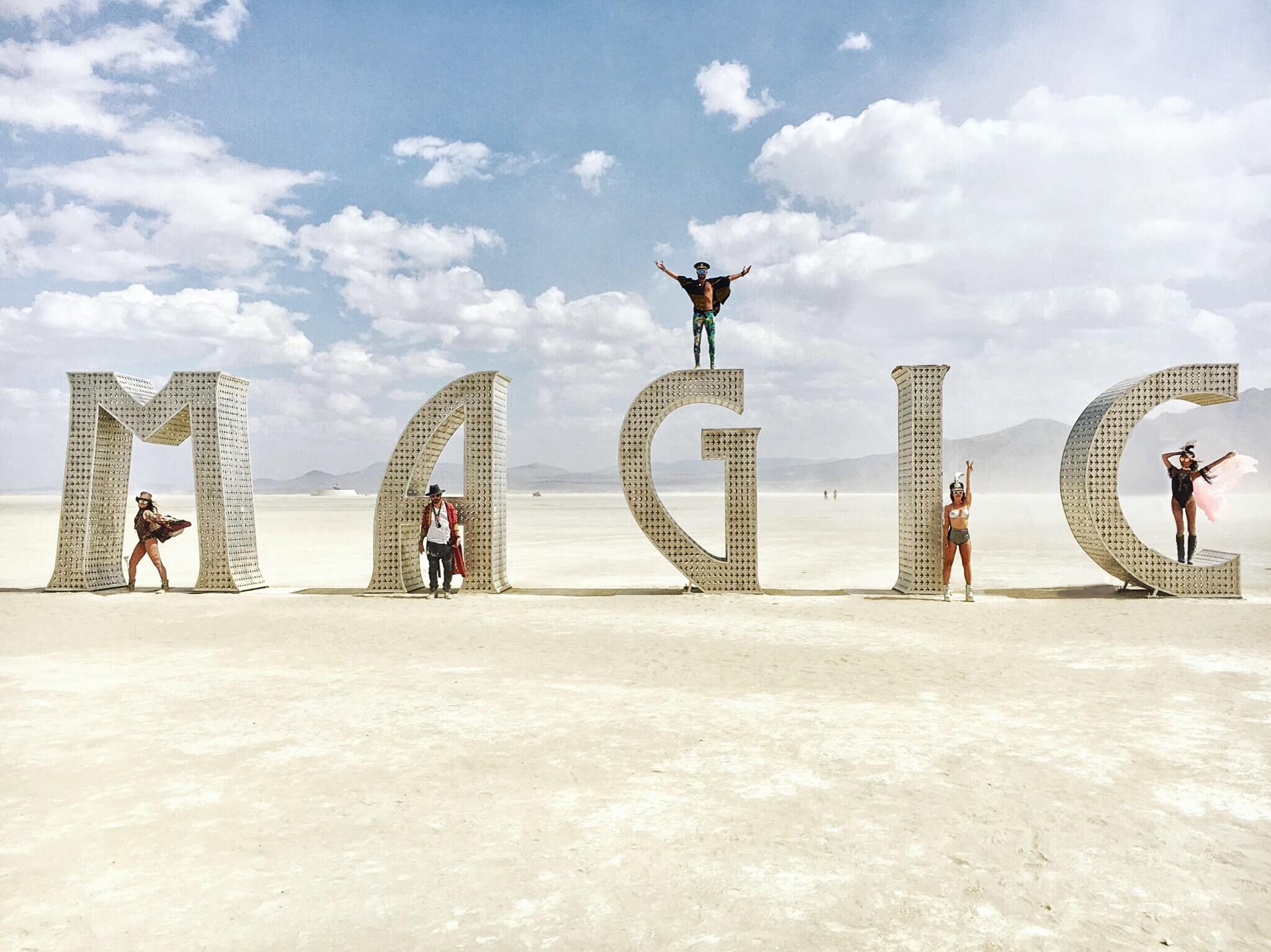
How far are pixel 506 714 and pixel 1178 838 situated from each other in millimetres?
4574

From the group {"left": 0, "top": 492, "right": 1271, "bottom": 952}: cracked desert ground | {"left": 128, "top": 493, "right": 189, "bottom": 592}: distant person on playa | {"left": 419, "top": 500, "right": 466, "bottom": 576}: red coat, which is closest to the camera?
{"left": 0, "top": 492, "right": 1271, "bottom": 952}: cracked desert ground

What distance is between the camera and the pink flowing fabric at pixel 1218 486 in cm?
1375

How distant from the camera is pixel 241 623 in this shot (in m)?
11.3

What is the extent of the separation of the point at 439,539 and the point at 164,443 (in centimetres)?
561

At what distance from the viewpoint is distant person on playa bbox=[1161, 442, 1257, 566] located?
1374 cm

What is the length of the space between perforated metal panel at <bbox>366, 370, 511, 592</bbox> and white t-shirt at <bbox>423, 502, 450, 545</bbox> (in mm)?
437

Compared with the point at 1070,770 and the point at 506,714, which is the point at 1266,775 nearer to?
the point at 1070,770

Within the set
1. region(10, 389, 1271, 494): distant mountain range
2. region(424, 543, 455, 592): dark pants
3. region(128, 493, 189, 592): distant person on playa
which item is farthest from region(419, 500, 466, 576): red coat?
region(10, 389, 1271, 494): distant mountain range

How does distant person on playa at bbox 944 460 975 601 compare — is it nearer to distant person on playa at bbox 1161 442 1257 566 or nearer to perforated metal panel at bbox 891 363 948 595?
perforated metal panel at bbox 891 363 948 595

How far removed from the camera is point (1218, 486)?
13.8 meters

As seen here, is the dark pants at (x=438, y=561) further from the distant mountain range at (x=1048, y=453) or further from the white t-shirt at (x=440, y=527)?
the distant mountain range at (x=1048, y=453)

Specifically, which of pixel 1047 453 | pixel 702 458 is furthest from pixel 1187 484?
pixel 1047 453

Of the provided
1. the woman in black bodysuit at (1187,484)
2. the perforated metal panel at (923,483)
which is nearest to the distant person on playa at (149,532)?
the perforated metal panel at (923,483)

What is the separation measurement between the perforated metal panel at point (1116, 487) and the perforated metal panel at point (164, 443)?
44.7ft
